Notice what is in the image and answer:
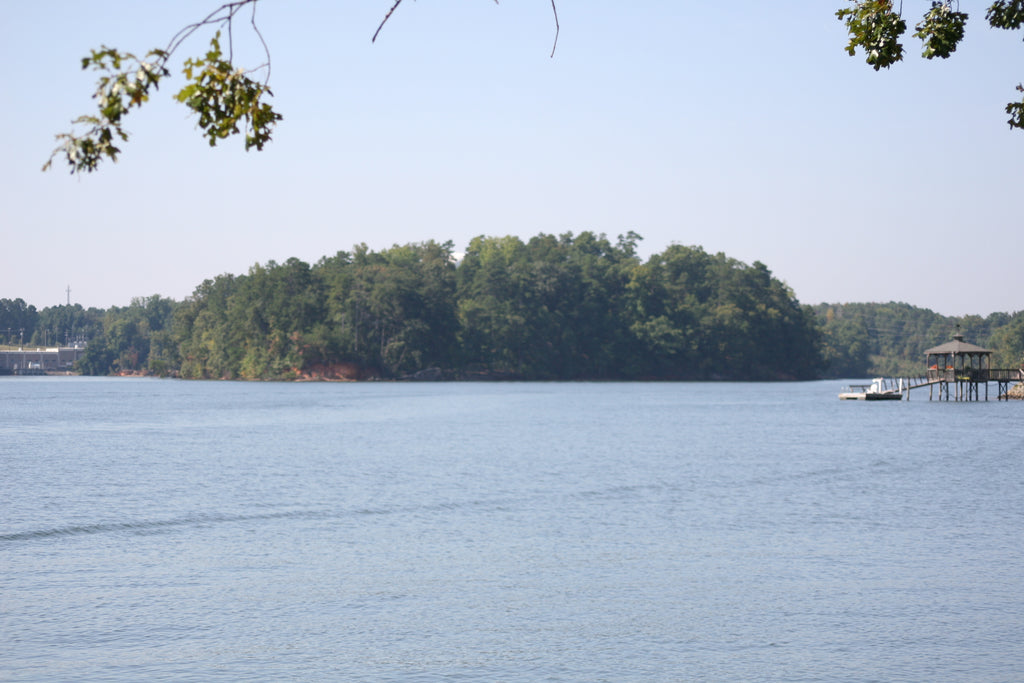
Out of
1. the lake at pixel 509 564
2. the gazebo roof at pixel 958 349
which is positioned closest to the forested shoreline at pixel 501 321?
the gazebo roof at pixel 958 349

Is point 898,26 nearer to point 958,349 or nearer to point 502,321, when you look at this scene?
point 958,349

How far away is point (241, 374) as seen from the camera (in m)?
174

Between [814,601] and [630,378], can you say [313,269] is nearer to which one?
[630,378]

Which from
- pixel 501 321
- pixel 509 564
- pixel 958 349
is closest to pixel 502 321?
pixel 501 321

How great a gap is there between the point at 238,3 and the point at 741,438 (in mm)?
55577

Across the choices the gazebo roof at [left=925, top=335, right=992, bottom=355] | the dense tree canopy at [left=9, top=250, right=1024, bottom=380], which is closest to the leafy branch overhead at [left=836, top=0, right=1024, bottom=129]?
the gazebo roof at [left=925, top=335, right=992, bottom=355]

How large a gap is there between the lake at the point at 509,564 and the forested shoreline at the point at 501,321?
112 meters

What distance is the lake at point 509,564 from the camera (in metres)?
15.5

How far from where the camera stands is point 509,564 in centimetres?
2217

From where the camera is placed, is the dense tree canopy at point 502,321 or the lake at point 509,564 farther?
the dense tree canopy at point 502,321

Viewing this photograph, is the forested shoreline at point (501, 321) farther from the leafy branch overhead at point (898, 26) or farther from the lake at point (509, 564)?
the leafy branch overhead at point (898, 26)

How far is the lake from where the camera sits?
1552 centimetres

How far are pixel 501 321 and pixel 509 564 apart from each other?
14705 centimetres

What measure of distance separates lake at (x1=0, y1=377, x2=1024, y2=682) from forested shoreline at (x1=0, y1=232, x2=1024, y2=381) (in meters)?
112
